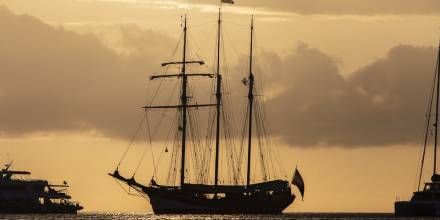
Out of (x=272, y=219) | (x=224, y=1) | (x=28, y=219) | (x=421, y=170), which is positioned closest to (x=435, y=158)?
(x=421, y=170)

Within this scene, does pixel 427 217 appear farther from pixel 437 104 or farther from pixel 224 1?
pixel 224 1

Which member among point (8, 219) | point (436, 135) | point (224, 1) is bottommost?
point (8, 219)

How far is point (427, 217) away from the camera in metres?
200

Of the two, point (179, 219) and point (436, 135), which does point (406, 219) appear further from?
point (179, 219)

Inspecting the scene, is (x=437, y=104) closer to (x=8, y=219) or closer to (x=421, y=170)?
(x=421, y=170)

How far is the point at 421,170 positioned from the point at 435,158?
126 inches

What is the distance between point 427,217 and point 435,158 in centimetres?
1017

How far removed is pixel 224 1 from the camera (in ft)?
611

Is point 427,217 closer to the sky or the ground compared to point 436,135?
closer to the ground

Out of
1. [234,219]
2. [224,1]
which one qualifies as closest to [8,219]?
[234,219]

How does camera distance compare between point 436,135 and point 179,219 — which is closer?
point 179,219

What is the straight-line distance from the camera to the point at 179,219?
602ft

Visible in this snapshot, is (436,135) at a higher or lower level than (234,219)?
higher

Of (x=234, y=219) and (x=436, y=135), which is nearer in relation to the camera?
(x=234, y=219)
